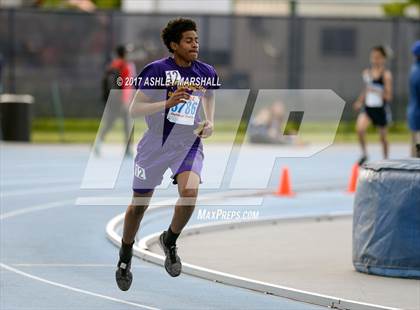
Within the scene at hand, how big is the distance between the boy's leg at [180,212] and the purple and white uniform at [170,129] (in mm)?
77

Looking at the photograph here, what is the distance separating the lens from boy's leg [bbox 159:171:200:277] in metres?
9.66

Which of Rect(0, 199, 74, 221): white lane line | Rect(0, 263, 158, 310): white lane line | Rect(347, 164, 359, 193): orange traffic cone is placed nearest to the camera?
Rect(0, 263, 158, 310): white lane line

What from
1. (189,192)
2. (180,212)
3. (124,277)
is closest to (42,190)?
(124,277)

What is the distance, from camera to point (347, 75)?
3281cm

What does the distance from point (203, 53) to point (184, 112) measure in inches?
872

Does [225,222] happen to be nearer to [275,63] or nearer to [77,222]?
[77,222]

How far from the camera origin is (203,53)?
31781mm

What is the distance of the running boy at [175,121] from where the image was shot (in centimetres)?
965

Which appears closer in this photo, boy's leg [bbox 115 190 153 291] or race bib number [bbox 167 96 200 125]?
race bib number [bbox 167 96 200 125]

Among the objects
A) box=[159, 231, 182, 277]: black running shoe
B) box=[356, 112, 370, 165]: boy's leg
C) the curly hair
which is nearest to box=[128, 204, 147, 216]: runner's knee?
box=[159, 231, 182, 277]: black running shoe

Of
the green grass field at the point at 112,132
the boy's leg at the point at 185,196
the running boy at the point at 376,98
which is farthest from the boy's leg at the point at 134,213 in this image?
the green grass field at the point at 112,132

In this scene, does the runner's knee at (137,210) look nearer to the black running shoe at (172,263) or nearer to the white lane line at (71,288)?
the black running shoe at (172,263)

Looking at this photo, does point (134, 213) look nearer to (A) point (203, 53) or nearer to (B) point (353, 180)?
(B) point (353, 180)

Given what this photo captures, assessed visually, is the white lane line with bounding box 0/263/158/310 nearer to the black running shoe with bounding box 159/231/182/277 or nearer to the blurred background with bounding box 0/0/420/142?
the black running shoe with bounding box 159/231/182/277
